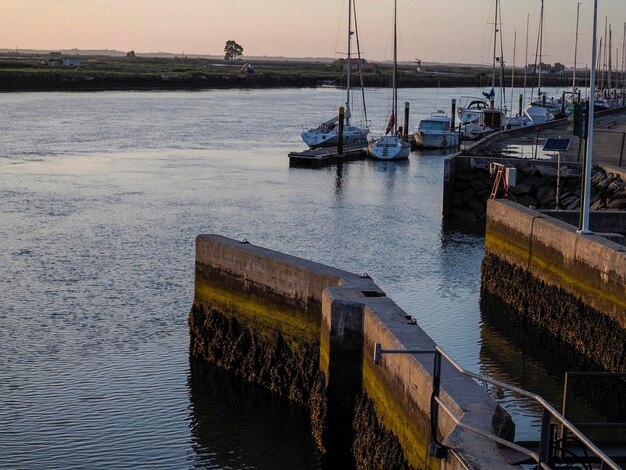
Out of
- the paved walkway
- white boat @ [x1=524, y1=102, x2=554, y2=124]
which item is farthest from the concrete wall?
white boat @ [x1=524, y1=102, x2=554, y2=124]

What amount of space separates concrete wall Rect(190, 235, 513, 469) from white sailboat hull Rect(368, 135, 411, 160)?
37.6 m

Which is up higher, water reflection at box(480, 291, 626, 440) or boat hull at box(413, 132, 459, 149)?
boat hull at box(413, 132, 459, 149)

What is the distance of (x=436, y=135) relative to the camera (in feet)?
202

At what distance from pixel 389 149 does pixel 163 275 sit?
104ft

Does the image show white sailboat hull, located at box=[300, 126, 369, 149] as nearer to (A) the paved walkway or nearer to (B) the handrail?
(A) the paved walkway

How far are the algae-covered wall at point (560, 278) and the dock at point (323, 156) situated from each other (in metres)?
27.3

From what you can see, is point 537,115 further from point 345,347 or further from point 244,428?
point 345,347

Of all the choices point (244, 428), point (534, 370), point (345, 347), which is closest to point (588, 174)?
point (534, 370)

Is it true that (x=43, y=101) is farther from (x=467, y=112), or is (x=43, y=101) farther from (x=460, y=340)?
(x=460, y=340)

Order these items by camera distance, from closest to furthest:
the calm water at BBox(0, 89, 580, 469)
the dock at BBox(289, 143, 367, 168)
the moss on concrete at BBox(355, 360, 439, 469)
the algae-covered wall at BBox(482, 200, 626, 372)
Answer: the moss on concrete at BBox(355, 360, 439, 469) → the calm water at BBox(0, 89, 580, 469) → the algae-covered wall at BBox(482, 200, 626, 372) → the dock at BBox(289, 143, 367, 168)

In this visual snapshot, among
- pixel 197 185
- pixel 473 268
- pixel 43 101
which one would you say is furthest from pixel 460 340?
pixel 43 101

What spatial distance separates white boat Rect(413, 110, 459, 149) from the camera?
6178 centimetres

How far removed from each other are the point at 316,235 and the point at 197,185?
1238 centimetres

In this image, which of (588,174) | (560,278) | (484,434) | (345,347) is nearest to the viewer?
(484,434)
